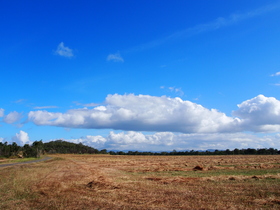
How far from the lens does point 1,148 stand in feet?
308

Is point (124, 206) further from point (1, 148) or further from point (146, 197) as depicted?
point (1, 148)

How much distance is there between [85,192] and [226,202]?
8.60 m

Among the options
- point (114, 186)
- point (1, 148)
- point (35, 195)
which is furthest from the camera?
point (1, 148)

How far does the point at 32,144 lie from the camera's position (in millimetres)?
104750

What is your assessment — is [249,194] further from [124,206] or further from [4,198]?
[4,198]

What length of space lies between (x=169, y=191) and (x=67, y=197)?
20.0ft

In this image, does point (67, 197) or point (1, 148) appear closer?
point (67, 197)

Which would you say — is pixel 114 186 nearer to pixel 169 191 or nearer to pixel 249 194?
pixel 169 191

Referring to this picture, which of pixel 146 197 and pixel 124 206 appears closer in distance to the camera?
pixel 124 206

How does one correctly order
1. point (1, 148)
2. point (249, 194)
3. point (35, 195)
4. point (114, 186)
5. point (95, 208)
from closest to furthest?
point (95, 208)
point (249, 194)
point (35, 195)
point (114, 186)
point (1, 148)

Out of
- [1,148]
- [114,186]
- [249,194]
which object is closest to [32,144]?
[1,148]

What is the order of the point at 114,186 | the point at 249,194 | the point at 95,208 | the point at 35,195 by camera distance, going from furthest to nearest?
the point at 114,186 < the point at 35,195 < the point at 249,194 < the point at 95,208

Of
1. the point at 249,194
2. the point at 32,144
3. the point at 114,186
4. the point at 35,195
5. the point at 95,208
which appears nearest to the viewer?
the point at 95,208

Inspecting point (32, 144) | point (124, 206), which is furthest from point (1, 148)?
point (124, 206)
